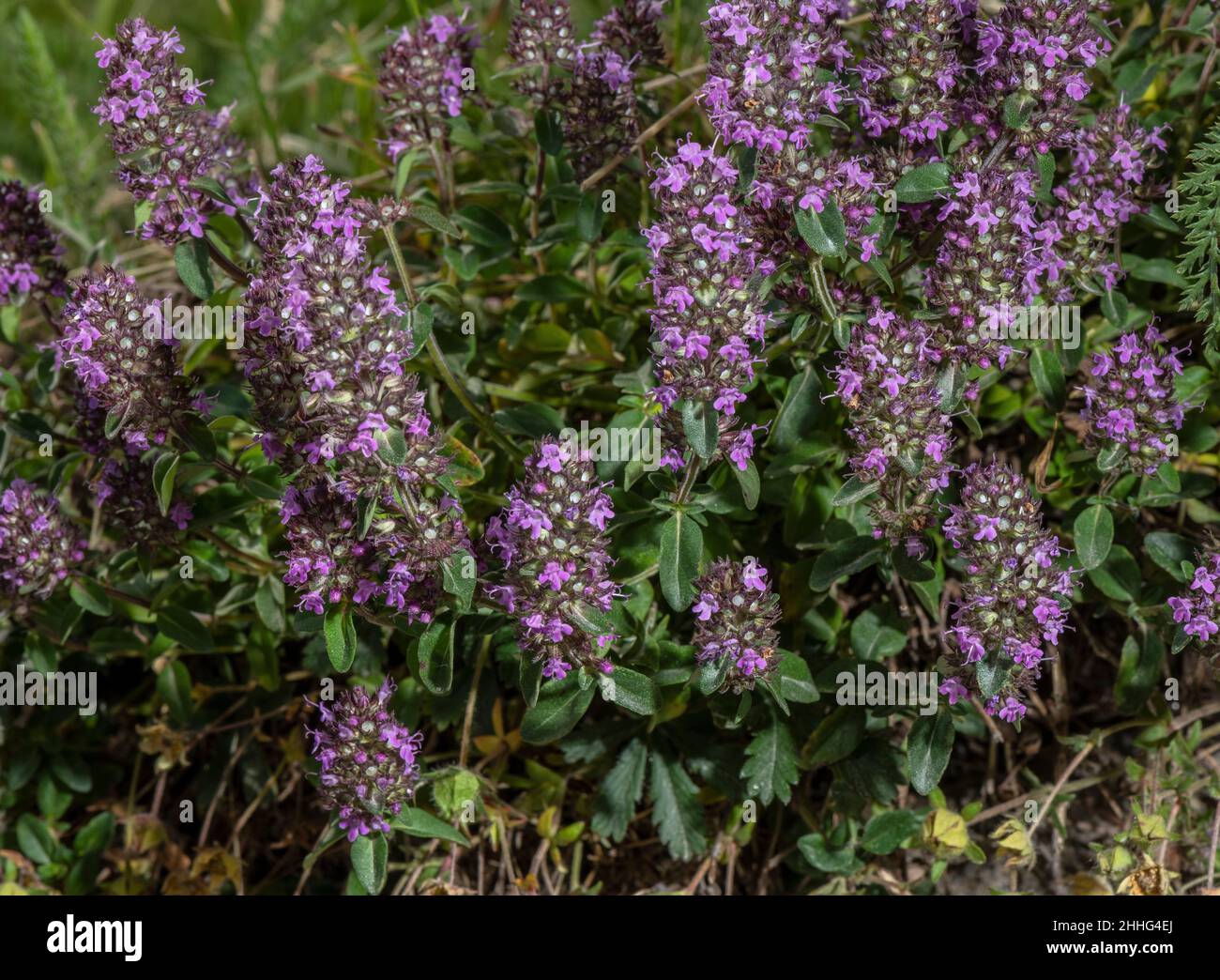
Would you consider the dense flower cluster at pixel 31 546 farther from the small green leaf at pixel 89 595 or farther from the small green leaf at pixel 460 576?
the small green leaf at pixel 460 576

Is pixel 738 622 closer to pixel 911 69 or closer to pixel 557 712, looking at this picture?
pixel 557 712

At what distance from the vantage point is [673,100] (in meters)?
4.20

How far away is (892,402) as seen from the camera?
2695mm

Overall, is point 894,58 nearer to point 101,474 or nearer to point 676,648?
point 676,648

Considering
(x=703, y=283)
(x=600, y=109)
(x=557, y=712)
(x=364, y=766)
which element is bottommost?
(x=364, y=766)

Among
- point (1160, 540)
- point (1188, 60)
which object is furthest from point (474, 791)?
point (1188, 60)

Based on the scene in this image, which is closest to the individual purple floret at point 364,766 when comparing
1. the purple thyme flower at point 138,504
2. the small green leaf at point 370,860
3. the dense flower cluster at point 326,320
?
the small green leaf at point 370,860

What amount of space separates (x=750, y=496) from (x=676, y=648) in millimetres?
477

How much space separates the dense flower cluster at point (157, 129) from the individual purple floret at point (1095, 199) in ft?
6.90

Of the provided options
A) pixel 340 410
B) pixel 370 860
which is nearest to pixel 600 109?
pixel 340 410

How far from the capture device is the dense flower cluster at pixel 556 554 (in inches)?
103

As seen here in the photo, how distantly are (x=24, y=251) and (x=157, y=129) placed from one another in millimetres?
781
